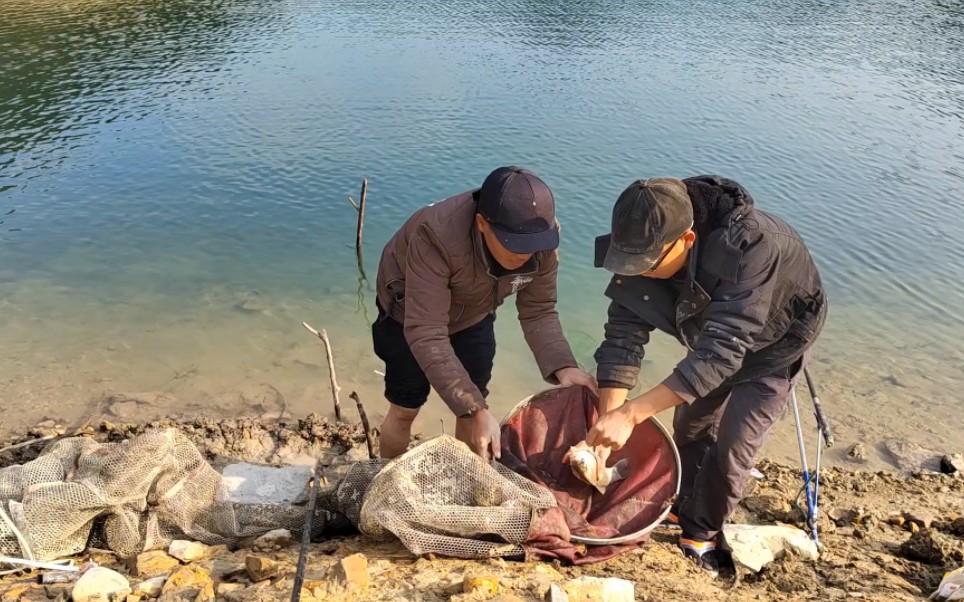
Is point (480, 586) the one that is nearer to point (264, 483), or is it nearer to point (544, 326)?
point (544, 326)

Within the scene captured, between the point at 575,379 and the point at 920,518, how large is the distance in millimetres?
2561

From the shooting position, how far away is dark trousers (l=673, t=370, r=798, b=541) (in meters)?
3.36

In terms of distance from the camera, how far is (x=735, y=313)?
2.95 meters

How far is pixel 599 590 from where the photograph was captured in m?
2.79

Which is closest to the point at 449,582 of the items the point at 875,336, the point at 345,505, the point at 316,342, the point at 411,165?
the point at 345,505

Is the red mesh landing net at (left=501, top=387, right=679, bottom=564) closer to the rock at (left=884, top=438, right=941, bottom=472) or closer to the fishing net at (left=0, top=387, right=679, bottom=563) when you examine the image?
the fishing net at (left=0, top=387, right=679, bottom=563)

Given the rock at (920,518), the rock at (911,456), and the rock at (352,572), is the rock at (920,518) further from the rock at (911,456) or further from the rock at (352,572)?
the rock at (352,572)

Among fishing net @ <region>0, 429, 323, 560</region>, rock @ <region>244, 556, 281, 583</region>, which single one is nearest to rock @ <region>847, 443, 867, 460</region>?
fishing net @ <region>0, 429, 323, 560</region>

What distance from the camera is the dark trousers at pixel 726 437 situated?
3.36 metres

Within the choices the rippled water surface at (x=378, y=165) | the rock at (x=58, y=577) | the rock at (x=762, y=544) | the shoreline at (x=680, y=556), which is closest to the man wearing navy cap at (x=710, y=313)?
the rock at (x=762, y=544)

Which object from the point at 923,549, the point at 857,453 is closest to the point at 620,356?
the point at 923,549

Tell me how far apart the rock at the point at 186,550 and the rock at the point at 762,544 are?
2592 mm

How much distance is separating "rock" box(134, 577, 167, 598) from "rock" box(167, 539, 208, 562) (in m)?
0.33

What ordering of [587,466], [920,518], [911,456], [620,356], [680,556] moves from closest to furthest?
[587,466], [620,356], [680,556], [920,518], [911,456]
